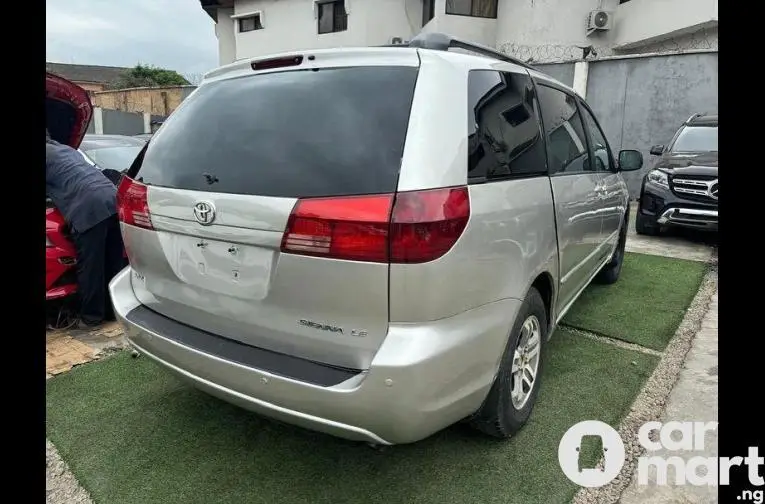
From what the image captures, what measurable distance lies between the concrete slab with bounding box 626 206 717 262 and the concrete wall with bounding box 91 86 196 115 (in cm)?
1916

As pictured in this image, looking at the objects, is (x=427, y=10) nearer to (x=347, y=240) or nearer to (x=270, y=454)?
(x=270, y=454)

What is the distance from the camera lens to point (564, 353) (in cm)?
352

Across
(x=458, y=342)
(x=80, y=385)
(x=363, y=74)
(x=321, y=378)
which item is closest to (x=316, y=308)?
(x=321, y=378)

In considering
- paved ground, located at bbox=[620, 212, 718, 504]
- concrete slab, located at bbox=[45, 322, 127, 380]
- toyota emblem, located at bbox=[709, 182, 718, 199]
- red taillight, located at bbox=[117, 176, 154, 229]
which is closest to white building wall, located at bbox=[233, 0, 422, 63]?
toyota emblem, located at bbox=[709, 182, 718, 199]

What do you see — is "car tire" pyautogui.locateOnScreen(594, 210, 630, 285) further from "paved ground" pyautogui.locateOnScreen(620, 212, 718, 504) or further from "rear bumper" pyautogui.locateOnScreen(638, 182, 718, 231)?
"rear bumper" pyautogui.locateOnScreen(638, 182, 718, 231)

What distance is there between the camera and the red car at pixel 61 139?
3.77 m

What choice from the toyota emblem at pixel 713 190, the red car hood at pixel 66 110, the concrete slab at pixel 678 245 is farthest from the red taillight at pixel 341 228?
the toyota emblem at pixel 713 190

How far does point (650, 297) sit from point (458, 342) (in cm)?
357

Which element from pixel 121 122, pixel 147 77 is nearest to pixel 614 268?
pixel 121 122

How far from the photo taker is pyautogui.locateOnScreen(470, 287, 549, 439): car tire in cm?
227

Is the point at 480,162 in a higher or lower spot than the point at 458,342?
higher

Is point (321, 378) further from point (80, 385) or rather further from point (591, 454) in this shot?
point (80, 385)

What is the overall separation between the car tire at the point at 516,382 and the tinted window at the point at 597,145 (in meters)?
1.65

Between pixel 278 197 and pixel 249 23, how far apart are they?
23.8 m
